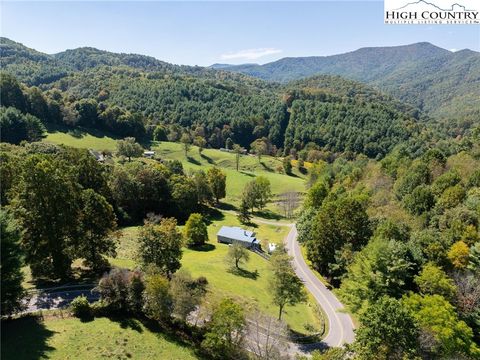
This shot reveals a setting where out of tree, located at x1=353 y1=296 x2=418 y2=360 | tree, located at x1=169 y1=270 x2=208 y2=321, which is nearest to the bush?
tree, located at x1=169 y1=270 x2=208 y2=321

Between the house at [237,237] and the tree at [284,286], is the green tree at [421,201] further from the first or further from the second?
the tree at [284,286]

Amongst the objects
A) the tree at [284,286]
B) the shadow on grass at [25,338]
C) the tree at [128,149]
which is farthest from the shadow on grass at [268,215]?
the shadow on grass at [25,338]

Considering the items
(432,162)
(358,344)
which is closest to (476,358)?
A: (358,344)

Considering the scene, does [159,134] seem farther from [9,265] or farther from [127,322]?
[9,265]

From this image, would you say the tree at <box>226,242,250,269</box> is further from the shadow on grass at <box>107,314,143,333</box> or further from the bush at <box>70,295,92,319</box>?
the bush at <box>70,295,92,319</box>

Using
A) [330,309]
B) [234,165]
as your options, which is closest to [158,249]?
[330,309]
